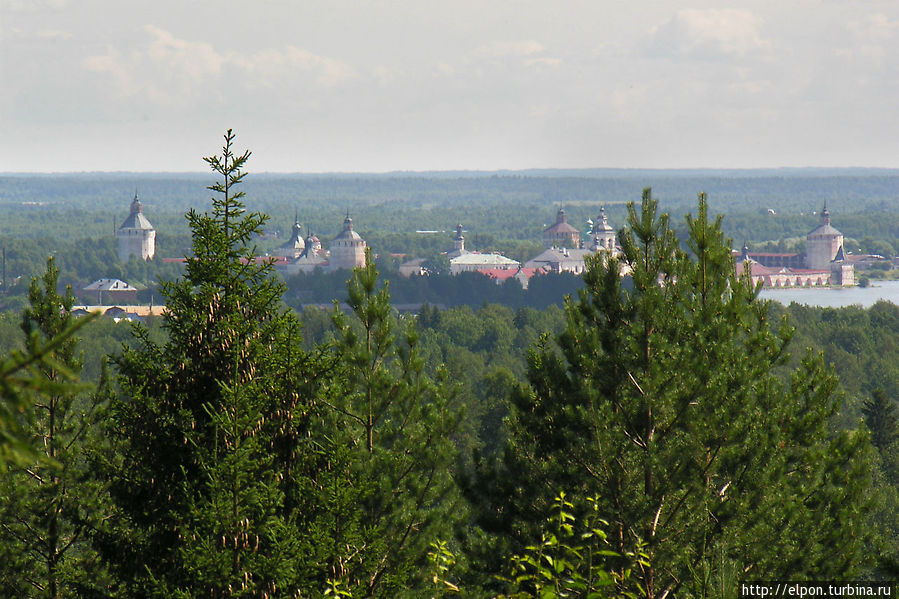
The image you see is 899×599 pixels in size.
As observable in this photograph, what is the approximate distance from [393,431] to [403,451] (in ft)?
1.02

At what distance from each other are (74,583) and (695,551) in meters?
6.03

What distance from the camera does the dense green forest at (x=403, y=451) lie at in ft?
29.5

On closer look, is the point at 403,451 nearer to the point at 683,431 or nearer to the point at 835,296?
the point at 683,431

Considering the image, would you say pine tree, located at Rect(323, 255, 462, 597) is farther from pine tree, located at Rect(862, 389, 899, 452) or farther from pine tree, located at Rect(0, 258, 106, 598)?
pine tree, located at Rect(862, 389, 899, 452)

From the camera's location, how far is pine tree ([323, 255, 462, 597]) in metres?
13.8

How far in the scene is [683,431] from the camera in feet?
44.4

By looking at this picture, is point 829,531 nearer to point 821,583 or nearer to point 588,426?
point 821,583

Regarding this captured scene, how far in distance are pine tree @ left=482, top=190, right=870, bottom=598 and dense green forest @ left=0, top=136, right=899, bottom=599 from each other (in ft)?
0.10

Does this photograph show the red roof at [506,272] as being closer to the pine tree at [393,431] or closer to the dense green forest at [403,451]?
the pine tree at [393,431]

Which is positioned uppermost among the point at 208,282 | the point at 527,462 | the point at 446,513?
the point at 208,282

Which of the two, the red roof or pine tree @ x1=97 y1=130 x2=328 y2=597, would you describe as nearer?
pine tree @ x1=97 y1=130 x2=328 y2=597

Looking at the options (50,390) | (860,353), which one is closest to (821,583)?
(50,390)

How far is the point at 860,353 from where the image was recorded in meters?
91.3


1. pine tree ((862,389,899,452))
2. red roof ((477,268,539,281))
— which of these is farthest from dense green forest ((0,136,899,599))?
red roof ((477,268,539,281))
